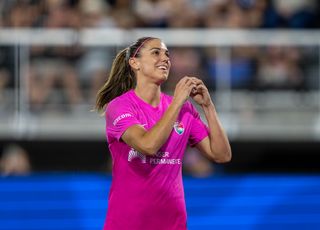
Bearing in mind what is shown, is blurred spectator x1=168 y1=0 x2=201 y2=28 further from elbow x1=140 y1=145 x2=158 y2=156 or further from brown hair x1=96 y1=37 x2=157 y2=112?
elbow x1=140 y1=145 x2=158 y2=156

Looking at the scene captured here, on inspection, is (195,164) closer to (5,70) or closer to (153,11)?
(153,11)

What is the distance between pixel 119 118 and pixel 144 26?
6956 millimetres

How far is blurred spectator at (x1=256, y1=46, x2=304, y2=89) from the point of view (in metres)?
12.0

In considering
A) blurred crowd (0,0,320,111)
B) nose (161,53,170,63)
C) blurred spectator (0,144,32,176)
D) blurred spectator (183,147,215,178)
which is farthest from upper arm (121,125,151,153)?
blurred crowd (0,0,320,111)

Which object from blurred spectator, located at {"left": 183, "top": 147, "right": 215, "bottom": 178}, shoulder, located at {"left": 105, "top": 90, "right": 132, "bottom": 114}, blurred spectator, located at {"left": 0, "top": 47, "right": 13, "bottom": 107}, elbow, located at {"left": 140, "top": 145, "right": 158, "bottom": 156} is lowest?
blurred spectator, located at {"left": 183, "top": 147, "right": 215, "bottom": 178}

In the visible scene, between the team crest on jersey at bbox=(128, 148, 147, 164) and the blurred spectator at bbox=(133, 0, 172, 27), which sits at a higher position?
the blurred spectator at bbox=(133, 0, 172, 27)

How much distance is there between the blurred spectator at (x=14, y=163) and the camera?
35.5 ft

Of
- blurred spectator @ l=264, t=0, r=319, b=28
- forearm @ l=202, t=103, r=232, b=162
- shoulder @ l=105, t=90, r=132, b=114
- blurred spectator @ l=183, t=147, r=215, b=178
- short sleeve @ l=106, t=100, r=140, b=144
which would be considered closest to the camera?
short sleeve @ l=106, t=100, r=140, b=144

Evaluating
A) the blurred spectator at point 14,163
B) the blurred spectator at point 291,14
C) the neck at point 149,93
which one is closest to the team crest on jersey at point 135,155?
the neck at point 149,93

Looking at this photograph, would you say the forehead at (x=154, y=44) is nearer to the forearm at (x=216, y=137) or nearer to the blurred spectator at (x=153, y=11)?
the forearm at (x=216, y=137)

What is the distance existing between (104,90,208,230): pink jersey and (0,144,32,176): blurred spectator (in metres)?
5.50

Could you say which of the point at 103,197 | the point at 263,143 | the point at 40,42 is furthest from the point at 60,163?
the point at 103,197

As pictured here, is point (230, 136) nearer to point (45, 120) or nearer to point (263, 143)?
point (263, 143)

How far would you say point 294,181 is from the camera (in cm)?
802
